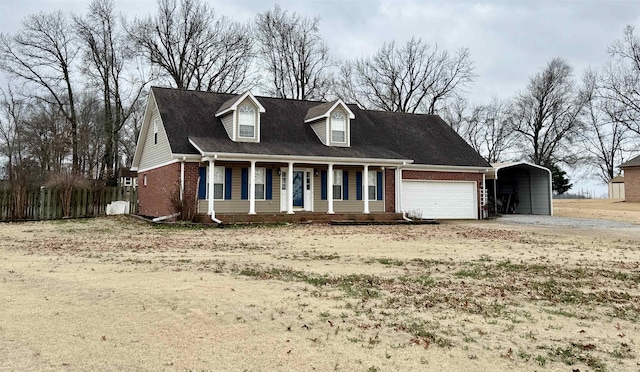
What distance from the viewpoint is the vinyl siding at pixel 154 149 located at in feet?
70.5

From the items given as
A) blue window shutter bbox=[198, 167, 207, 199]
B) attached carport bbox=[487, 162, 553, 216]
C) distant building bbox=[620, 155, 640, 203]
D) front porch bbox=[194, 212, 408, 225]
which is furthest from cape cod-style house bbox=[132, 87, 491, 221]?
distant building bbox=[620, 155, 640, 203]

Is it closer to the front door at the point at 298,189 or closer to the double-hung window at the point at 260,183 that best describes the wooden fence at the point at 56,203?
the double-hung window at the point at 260,183

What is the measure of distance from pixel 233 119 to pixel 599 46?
28.7m

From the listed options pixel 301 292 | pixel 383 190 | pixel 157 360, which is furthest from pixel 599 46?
pixel 157 360

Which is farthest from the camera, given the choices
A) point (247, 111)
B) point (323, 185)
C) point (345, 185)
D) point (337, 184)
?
point (345, 185)

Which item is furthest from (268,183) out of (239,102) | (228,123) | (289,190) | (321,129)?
(321,129)

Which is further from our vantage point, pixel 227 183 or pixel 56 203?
pixel 56 203

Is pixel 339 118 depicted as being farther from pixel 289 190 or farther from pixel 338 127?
pixel 289 190

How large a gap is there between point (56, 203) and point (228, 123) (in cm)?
873

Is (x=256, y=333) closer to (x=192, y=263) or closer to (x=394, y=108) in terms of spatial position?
(x=192, y=263)

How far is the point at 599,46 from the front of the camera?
3572cm

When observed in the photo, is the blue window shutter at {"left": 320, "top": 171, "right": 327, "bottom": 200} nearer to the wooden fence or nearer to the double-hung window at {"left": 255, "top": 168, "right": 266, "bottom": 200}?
the double-hung window at {"left": 255, "top": 168, "right": 266, "bottom": 200}

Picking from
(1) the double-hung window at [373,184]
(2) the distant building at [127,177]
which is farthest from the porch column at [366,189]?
(2) the distant building at [127,177]

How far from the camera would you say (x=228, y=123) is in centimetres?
2206
